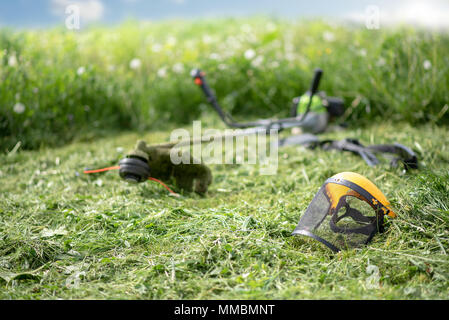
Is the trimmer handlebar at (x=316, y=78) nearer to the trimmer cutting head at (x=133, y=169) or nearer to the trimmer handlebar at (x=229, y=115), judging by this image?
the trimmer handlebar at (x=229, y=115)

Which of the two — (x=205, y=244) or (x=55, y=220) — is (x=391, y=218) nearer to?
(x=205, y=244)

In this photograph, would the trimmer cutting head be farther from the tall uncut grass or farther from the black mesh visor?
the tall uncut grass

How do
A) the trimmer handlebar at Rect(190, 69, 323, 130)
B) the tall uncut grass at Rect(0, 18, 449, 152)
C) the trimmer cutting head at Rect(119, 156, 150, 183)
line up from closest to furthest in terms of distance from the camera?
the trimmer cutting head at Rect(119, 156, 150, 183) → the trimmer handlebar at Rect(190, 69, 323, 130) → the tall uncut grass at Rect(0, 18, 449, 152)

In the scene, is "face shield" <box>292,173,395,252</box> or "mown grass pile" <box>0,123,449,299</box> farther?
"face shield" <box>292,173,395,252</box>

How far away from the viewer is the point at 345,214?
2014mm

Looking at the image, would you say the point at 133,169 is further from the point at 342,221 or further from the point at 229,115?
the point at 229,115

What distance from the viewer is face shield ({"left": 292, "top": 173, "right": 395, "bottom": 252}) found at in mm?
1956

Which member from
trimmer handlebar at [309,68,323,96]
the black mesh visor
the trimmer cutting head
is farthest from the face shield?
trimmer handlebar at [309,68,323,96]

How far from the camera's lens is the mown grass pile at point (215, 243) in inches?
66.8

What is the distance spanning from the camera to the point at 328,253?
1.94m

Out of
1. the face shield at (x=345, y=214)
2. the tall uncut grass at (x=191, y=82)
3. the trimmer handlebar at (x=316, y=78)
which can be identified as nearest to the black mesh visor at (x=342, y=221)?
the face shield at (x=345, y=214)

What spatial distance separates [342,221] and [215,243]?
63cm

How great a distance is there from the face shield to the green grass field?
6 cm
